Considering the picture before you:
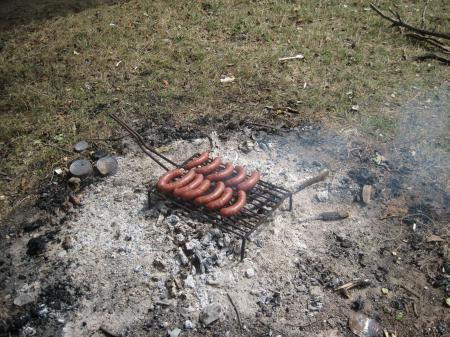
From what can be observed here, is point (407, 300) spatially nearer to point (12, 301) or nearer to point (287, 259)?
point (287, 259)

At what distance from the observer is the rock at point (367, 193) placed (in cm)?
490

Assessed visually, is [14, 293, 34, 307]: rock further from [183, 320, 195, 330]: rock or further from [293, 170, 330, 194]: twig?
[293, 170, 330, 194]: twig

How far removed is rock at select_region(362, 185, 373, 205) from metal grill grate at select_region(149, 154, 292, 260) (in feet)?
3.16

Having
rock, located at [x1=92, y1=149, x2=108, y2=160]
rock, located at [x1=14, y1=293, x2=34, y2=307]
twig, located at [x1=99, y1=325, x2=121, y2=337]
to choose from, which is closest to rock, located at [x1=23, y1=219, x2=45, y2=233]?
rock, located at [x1=14, y1=293, x2=34, y2=307]

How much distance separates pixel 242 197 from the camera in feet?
14.2

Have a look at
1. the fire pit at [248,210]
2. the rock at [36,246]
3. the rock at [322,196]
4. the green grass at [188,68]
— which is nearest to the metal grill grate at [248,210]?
the fire pit at [248,210]

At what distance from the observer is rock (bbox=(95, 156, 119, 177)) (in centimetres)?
530

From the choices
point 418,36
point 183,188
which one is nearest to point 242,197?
point 183,188

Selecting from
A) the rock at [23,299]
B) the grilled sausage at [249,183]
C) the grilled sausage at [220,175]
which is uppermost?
the grilled sausage at [220,175]

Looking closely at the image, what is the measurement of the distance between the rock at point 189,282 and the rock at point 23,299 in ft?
5.00

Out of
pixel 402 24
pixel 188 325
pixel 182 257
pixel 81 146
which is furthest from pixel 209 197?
pixel 402 24

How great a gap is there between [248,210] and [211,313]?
1126 millimetres

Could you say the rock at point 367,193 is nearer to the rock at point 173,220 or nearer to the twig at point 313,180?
the twig at point 313,180

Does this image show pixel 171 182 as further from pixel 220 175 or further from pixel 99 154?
pixel 99 154
